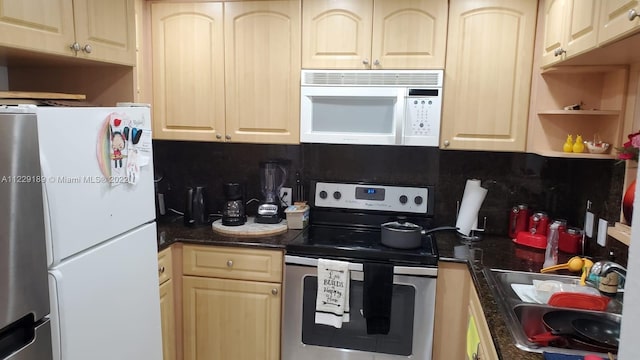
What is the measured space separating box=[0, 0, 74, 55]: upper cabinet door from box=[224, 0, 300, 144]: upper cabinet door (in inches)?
36.0

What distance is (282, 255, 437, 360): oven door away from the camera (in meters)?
2.17

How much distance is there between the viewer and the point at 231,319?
2373mm

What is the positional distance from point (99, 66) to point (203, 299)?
124cm

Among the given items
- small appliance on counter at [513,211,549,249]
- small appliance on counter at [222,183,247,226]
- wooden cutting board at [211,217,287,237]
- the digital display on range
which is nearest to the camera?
small appliance on counter at [513,211,549,249]

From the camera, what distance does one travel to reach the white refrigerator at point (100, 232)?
132cm

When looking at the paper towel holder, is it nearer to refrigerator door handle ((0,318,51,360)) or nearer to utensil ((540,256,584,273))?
utensil ((540,256,584,273))

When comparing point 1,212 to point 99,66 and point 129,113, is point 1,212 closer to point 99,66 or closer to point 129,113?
point 129,113

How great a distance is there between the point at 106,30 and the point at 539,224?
86.8 inches

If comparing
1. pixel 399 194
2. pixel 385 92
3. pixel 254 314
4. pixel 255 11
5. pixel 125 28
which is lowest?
pixel 254 314

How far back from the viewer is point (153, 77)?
254 centimetres

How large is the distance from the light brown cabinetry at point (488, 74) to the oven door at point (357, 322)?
739mm

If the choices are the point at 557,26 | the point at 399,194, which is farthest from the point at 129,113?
the point at 557,26

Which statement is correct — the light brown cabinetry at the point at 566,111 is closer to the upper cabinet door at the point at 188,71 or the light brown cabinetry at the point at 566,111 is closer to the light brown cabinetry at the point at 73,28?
the upper cabinet door at the point at 188,71

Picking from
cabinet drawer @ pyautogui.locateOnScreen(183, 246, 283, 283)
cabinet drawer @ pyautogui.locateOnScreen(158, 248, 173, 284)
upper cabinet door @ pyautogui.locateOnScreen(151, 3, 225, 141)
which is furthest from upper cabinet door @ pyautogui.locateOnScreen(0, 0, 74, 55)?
cabinet drawer @ pyautogui.locateOnScreen(183, 246, 283, 283)
